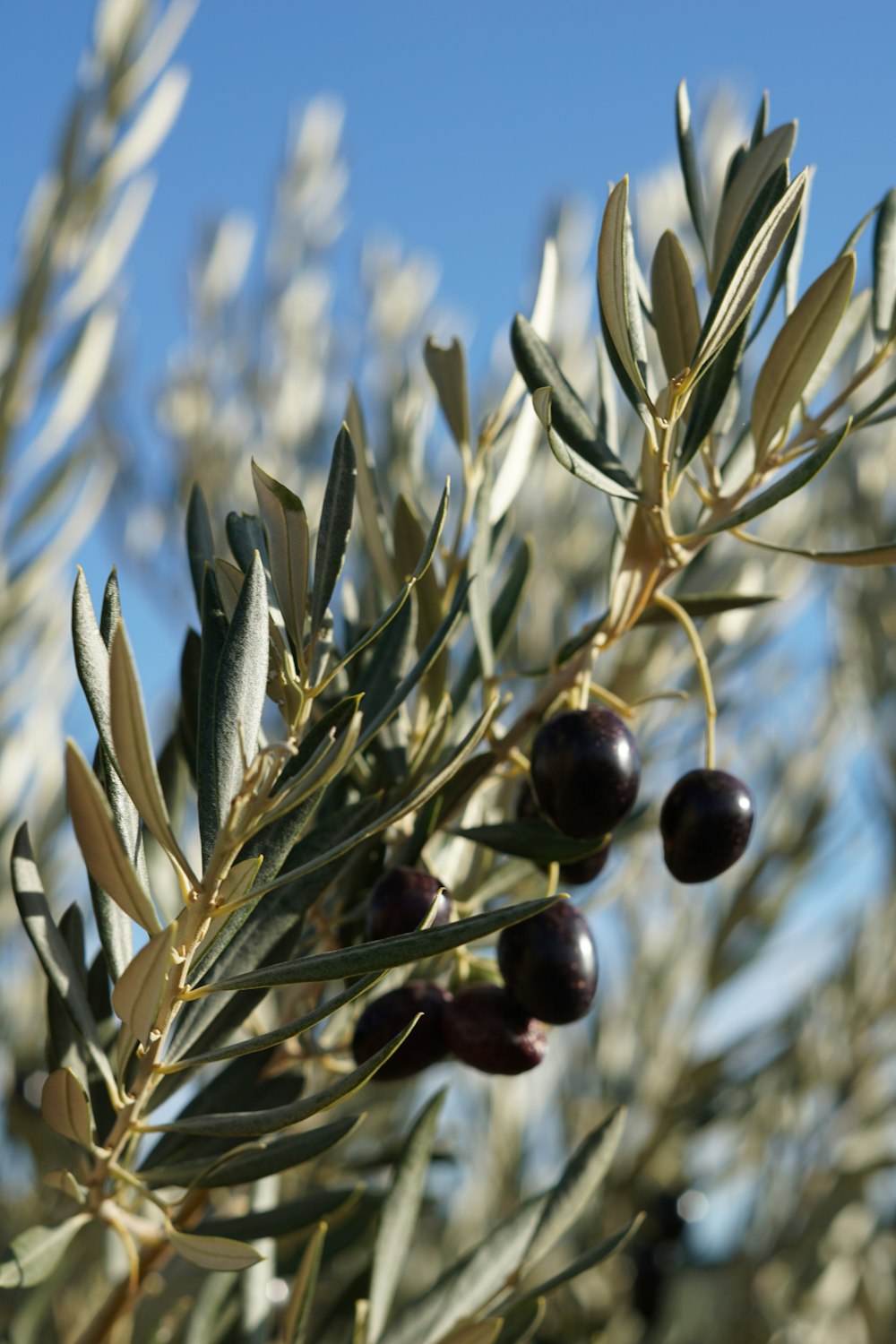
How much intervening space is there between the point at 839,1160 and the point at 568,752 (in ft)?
4.31

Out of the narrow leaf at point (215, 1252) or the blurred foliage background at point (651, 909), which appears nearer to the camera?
the narrow leaf at point (215, 1252)

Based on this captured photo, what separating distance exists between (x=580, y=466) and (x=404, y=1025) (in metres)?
0.30

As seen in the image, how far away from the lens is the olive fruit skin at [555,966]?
0.68m

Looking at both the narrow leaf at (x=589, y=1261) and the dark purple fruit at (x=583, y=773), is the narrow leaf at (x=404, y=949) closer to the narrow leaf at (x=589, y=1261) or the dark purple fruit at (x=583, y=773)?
the dark purple fruit at (x=583, y=773)

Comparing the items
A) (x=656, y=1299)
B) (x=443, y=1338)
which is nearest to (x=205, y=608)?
(x=443, y=1338)

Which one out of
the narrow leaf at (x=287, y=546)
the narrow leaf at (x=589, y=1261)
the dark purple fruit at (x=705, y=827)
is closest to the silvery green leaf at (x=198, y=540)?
the narrow leaf at (x=287, y=546)

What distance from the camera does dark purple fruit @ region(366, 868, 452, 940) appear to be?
0.64m

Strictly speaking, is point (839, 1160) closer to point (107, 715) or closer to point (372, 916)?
point (372, 916)

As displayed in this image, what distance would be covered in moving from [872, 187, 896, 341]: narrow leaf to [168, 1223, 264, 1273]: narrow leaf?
1.81 feet

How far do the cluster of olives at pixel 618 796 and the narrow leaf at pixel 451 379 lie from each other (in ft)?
0.71

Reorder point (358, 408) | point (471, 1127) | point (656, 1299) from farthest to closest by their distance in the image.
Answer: point (471, 1127), point (656, 1299), point (358, 408)

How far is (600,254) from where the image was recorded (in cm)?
54

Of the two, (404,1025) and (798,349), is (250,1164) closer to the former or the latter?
(404,1025)

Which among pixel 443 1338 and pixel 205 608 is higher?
pixel 205 608
